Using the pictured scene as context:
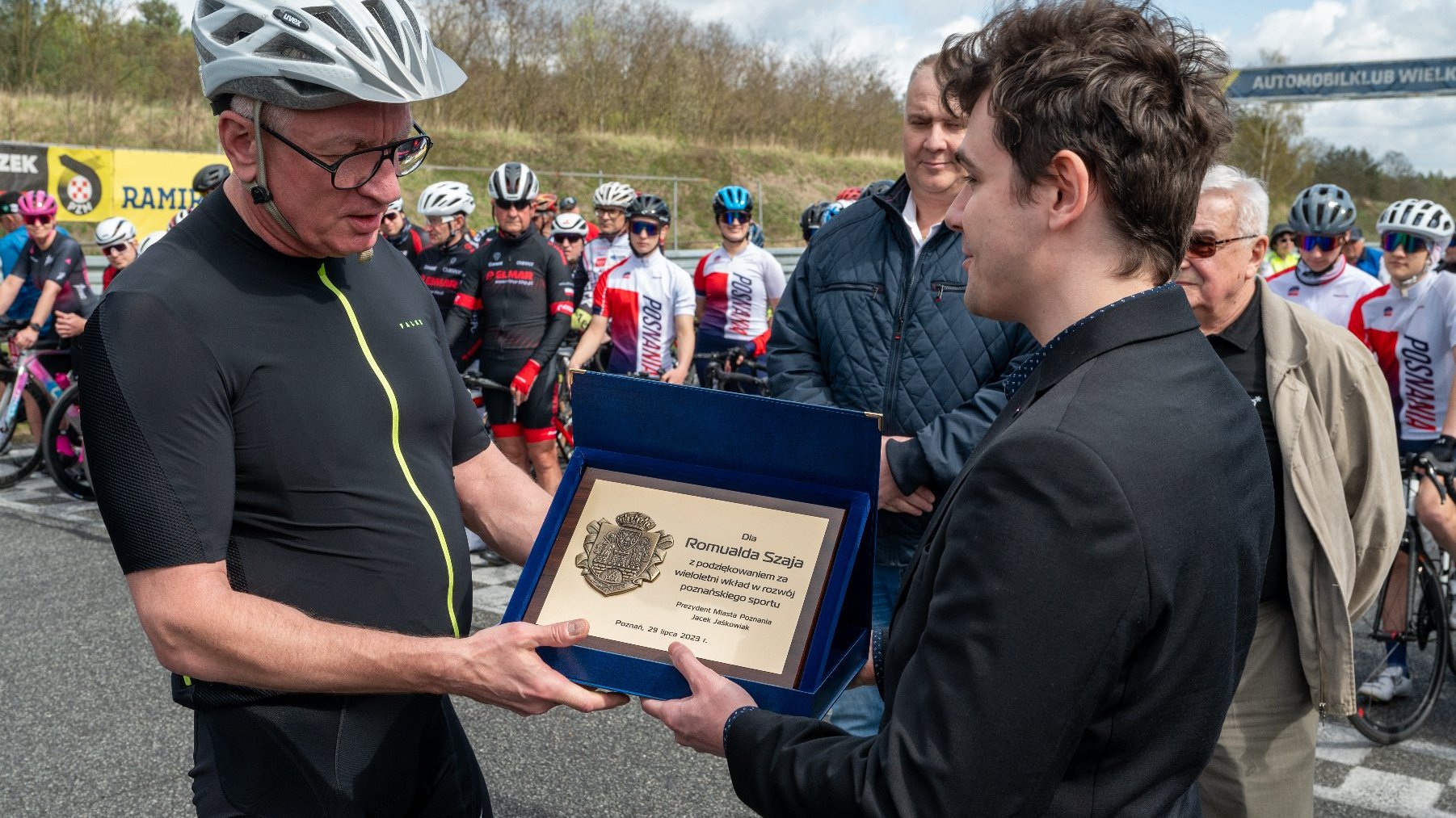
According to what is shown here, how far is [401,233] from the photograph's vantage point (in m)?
10.9

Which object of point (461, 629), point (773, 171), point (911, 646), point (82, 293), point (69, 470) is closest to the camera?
point (911, 646)

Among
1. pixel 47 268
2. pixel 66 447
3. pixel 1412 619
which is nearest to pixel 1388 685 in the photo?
pixel 1412 619

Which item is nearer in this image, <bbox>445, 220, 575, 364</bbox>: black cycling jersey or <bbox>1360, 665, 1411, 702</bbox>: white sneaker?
<bbox>1360, 665, 1411, 702</bbox>: white sneaker

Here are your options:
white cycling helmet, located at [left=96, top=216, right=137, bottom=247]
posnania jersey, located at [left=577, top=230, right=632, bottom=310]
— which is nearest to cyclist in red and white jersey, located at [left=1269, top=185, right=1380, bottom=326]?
posnania jersey, located at [left=577, top=230, right=632, bottom=310]

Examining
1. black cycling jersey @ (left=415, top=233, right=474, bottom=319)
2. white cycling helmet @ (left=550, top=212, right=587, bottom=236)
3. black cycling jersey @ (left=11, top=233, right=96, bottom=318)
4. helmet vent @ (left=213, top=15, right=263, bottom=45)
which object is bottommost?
black cycling jersey @ (left=11, top=233, right=96, bottom=318)

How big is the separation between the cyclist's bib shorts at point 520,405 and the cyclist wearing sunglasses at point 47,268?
158 inches

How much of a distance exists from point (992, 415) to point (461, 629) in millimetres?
1418

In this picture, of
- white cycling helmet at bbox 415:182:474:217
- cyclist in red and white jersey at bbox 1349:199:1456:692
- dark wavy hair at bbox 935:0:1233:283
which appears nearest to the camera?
dark wavy hair at bbox 935:0:1233:283

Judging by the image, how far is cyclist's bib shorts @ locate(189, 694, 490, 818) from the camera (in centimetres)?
187

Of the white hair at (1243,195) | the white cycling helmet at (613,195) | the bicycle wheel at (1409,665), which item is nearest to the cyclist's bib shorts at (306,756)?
the white hair at (1243,195)

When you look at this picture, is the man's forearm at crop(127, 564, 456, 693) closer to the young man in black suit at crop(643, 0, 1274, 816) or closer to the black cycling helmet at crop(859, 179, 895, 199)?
the young man in black suit at crop(643, 0, 1274, 816)

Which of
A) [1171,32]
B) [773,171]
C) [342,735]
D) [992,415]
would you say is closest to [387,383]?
[342,735]

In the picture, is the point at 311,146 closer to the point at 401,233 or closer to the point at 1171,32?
the point at 1171,32

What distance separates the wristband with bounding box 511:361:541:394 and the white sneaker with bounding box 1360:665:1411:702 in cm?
523
